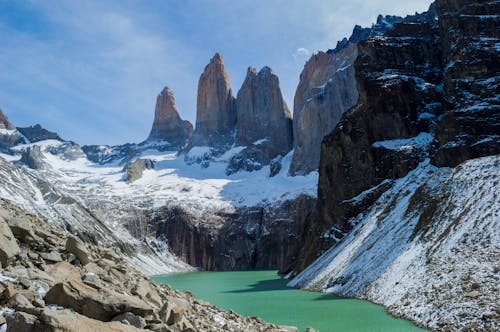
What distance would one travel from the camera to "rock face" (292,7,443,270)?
82438 mm

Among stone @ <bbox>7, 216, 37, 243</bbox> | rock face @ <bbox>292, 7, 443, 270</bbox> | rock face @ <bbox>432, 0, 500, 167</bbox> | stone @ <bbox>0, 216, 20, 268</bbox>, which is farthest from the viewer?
rock face @ <bbox>292, 7, 443, 270</bbox>

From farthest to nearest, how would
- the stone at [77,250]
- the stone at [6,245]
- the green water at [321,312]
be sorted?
the green water at [321,312] < the stone at [77,250] < the stone at [6,245]

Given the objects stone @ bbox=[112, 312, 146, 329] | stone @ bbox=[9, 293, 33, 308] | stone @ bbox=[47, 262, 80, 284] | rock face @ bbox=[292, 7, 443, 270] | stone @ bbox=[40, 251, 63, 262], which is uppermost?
rock face @ bbox=[292, 7, 443, 270]

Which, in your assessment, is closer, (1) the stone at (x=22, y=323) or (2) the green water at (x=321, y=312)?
(1) the stone at (x=22, y=323)

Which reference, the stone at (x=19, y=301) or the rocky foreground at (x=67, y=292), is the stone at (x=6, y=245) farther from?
the stone at (x=19, y=301)

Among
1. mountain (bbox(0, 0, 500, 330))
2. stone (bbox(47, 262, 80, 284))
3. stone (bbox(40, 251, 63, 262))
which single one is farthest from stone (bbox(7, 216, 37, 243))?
stone (bbox(47, 262, 80, 284))

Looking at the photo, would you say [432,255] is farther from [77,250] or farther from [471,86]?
[471,86]

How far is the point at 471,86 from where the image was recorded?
243 ft

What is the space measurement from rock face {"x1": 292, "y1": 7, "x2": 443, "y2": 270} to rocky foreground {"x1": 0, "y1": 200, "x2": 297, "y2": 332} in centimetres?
6349

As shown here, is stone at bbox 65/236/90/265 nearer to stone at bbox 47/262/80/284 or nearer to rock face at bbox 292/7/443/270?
stone at bbox 47/262/80/284

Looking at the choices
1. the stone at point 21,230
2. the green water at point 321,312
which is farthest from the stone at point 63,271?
the green water at point 321,312

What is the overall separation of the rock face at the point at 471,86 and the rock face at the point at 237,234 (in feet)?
306

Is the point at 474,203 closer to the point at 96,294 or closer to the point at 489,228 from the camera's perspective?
the point at 489,228

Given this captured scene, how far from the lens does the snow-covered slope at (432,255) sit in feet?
101
